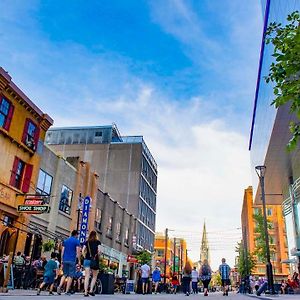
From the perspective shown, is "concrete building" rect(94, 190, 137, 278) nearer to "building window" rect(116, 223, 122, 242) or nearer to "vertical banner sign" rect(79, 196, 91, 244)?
"building window" rect(116, 223, 122, 242)

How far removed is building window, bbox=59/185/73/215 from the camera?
27.8 metres

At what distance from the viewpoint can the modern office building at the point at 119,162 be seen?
52938 millimetres

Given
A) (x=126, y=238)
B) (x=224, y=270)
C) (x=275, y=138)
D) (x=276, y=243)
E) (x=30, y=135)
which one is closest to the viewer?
(x=224, y=270)

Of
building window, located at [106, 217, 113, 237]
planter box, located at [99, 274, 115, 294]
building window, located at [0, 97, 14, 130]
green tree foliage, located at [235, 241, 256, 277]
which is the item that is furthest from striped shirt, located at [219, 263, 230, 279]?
green tree foliage, located at [235, 241, 256, 277]

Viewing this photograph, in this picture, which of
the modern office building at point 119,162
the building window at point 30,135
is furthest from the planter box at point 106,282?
the modern office building at point 119,162

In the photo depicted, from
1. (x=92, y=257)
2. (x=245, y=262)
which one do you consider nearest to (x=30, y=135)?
(x=92, y=257)

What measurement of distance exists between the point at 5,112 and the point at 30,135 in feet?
9.77

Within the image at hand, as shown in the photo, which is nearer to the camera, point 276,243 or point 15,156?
point 15,156

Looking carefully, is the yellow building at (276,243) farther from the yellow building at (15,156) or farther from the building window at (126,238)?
the yellow building at (15,156)

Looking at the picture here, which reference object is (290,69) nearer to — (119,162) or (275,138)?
(275,138)

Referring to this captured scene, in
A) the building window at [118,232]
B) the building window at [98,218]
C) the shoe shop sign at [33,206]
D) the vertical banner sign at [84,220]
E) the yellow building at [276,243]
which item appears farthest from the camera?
the yellow building at [276,243]

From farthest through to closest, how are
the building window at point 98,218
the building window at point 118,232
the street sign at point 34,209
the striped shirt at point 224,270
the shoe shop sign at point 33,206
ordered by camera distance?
the building window at point 118,232 < the building window at point 98,218 < the shoe shop sign at point 33,206 < the street sign at point 34,209 < the striped shirt at point 224,270

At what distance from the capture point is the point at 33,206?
20.7 m

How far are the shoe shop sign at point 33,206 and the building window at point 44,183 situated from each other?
2.79 m
